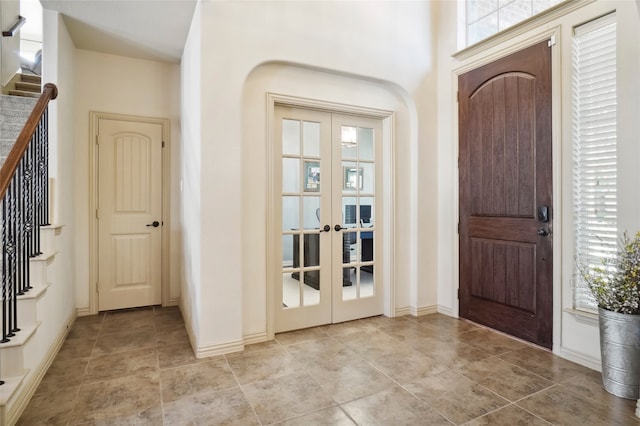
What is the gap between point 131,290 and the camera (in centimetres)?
385

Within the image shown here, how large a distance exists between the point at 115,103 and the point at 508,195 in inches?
157

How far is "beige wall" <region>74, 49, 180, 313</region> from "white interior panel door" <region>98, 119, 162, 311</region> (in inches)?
5.1

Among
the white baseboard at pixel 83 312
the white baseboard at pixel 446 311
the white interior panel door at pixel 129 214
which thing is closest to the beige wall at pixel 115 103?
the white baseboard at pixel 83 312

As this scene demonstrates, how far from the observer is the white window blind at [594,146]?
236 centimetres

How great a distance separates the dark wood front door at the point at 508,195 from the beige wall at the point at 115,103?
310cm

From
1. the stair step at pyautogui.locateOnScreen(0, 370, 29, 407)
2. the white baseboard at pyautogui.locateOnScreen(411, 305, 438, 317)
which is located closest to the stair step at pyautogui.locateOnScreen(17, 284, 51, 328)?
the stair step at pyautogui.locateOnScreen(0, 370, 29, 407)

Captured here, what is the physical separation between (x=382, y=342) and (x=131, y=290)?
9.10 feet

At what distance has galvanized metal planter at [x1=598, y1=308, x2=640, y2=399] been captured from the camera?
2025mm

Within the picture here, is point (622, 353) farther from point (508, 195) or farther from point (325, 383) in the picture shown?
point (325, 383)

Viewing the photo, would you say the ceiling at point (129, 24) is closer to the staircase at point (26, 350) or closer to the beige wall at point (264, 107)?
the beige wall at point (264, 107)

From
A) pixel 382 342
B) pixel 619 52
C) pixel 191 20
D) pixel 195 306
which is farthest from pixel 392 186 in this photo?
pixel 191 20

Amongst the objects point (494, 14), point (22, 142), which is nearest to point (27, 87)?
point (22, 142)

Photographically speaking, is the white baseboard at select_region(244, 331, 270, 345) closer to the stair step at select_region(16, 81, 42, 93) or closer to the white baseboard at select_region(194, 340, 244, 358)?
the white baseboard at select_region(194, 340, 244, 358)

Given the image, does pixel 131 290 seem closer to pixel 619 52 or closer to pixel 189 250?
pixel 189 250
